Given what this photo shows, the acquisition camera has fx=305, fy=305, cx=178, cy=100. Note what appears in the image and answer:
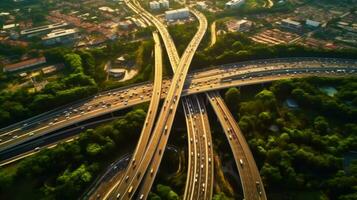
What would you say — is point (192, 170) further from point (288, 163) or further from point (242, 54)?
point (242, 54)

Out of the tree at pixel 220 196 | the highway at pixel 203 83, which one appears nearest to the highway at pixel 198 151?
the tree at pixel 220 196

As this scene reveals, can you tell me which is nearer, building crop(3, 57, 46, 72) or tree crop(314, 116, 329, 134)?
tree crop(314, 116, 329, 134)

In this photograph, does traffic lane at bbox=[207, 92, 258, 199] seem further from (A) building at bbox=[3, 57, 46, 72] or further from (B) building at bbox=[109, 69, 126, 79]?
(A) building at bbox=[3, 57, 46, 72]

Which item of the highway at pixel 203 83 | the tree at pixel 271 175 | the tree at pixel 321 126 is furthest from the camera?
the tree at pixel 321 126

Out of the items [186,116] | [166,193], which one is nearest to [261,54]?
[186,116]

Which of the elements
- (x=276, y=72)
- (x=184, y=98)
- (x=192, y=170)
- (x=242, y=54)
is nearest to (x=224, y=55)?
(x=242, y=54)

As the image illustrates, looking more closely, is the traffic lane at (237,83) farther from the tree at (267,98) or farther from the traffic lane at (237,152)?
the tree at (267,98)

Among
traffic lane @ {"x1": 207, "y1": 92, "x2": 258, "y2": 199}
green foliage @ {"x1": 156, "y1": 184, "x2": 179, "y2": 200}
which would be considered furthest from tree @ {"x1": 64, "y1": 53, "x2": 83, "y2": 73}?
green foliage @ {"x1": 156, "y1": 184, "x2": 179, "y2": 200}
